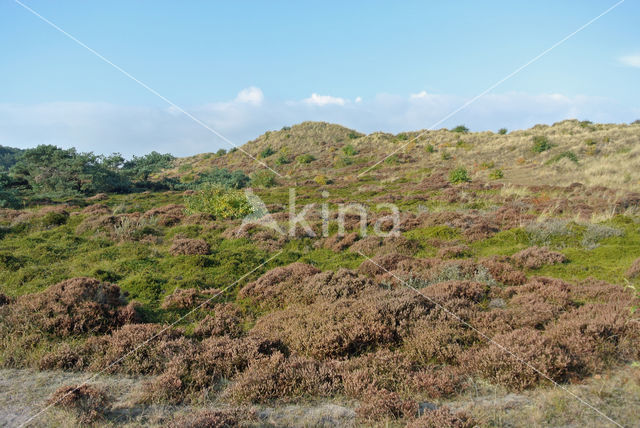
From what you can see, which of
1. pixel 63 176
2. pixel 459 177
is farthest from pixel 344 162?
pixel 63 176

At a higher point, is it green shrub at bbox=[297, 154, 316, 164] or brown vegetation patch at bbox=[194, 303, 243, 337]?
green shrub at bbox=[297, 154, 316, 164]

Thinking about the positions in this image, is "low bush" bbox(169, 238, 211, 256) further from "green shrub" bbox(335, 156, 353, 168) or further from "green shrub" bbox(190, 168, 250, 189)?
"green shrub" bbox(335, 156, 353, 168)

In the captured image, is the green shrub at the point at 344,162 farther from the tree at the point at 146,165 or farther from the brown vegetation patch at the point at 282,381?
the brown vegetation patch at the point at 282,381

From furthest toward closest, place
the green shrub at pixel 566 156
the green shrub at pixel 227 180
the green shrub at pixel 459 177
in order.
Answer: the green shrub at pixel 227 180 < the green shrub at pixel 566 156 < the green shrub at pixel 459 177

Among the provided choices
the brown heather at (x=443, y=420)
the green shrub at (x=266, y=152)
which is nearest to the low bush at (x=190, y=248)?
the brown heather at (x=443, y=420)

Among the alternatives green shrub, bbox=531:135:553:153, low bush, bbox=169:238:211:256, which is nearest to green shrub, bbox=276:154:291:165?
green shrub, bbox=531:135:553:153

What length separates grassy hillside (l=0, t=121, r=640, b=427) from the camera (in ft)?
15.3

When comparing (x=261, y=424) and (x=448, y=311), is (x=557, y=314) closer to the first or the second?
(x=448, y=311)

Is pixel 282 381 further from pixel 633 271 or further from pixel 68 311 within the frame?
pixel 633 271

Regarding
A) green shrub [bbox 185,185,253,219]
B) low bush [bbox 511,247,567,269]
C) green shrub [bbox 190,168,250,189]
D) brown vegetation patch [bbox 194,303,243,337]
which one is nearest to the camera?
brown vegetation patch [bbox 194,303,243,337]

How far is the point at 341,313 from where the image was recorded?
6.98m

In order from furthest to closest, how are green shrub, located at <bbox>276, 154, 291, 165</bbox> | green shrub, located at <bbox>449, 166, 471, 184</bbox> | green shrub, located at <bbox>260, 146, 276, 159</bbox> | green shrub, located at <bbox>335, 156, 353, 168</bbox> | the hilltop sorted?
green shrub, located at <bbox>260, 146, 276, 159</bbox>, green shrub, located at <bbox>276, 154, 291, 165</bbox>, green shrub, located at <bbox>335, 156, 353, 168</bbox>, green shrub, located at <bbox>449, 166, 471, 184</bbox>, the hilltop

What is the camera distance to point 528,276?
9703mm

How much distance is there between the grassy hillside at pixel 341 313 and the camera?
466cm
